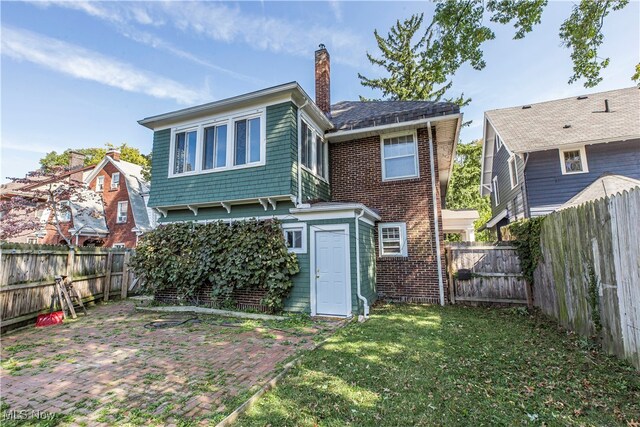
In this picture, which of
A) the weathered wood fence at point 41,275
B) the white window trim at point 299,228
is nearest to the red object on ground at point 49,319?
the weathered wood fence at point 41,275

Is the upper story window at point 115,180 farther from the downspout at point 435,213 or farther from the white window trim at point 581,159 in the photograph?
the white window trim at point 581,159

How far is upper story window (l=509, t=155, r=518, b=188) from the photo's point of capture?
43.7 ft

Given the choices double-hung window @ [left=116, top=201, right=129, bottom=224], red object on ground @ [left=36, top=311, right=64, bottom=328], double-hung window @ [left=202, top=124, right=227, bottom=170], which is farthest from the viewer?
double-hung window @ [left=116, top=201, right=129, bottom=224]

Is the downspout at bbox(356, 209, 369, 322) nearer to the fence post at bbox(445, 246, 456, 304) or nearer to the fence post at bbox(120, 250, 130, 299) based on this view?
the fence post at bbox(445, 246, 456, 304)

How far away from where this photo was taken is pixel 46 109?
33.7 ft

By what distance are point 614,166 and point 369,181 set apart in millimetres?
10168

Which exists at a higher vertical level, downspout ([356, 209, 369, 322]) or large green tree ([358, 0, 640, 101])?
large green tree ([358, 0, 640, 101])

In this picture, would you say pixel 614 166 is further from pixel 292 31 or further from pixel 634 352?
pixel 292 31

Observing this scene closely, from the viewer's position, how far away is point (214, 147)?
367 inches

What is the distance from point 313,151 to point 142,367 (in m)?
7.22

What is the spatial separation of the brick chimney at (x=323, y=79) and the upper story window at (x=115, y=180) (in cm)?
1873

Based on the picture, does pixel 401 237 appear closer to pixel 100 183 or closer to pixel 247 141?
pixel 247 141

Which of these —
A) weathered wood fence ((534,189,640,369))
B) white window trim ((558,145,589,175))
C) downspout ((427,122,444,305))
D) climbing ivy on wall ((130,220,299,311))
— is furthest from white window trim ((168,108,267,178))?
white window trim ((558,145,589,175))

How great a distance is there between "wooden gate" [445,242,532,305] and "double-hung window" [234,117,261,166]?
683 centimetres
